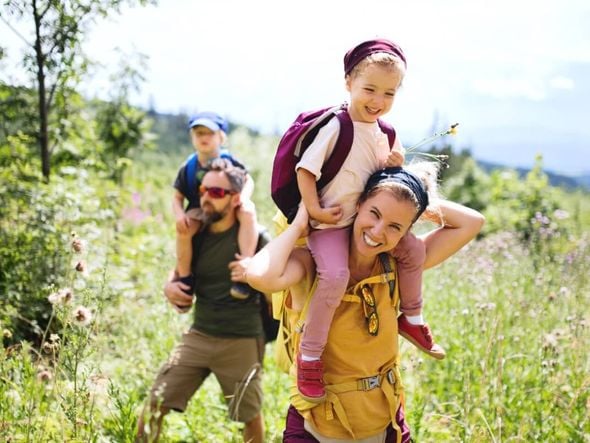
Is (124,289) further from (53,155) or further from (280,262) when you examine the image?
(280,262)

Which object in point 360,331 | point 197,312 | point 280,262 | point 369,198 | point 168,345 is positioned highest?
point 369,198

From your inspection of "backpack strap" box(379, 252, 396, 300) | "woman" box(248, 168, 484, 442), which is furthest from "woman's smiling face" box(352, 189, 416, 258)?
"backpack strap" box(379, 252, 396, 300)

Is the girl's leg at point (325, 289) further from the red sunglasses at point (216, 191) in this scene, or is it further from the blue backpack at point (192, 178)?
the blue backpack at point (192, 178)

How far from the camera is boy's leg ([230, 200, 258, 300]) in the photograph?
3.29m

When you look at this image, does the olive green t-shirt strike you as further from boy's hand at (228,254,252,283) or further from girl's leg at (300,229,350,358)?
girl's leg at (300,229,350,358)

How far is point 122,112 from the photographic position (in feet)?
25.9

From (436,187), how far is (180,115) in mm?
52789

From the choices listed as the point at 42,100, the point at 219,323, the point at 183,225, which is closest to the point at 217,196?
the point at 183,225

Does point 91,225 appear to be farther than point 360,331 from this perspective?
Yes

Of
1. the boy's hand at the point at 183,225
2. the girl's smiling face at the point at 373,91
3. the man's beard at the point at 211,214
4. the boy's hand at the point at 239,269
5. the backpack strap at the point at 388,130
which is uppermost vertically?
the girl's smiling face at the point at 373,91

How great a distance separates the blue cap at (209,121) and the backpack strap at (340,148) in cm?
189

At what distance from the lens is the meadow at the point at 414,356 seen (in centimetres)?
264

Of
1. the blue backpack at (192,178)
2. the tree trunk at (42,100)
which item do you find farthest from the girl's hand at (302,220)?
the tree trunk at (42,100)


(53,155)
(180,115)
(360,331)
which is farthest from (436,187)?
(180,115)
